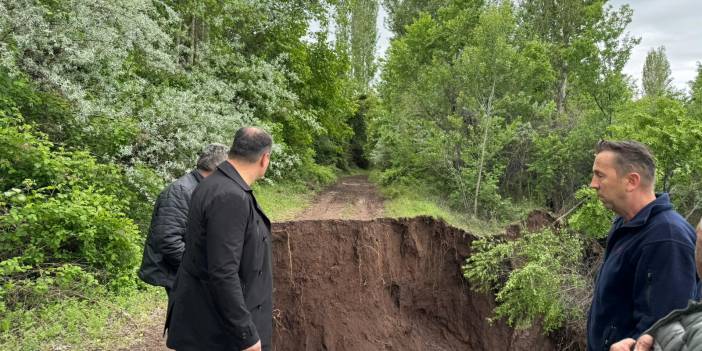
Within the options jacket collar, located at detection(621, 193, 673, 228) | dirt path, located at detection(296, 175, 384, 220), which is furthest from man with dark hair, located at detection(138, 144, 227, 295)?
dirt path, located at detection(296, 175, 384, 220)

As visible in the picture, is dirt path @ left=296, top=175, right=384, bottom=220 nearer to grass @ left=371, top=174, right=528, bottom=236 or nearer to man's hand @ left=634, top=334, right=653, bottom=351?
grass @ left=371, top=174, right=528, bottom=236

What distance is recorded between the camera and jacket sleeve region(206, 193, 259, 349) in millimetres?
2408

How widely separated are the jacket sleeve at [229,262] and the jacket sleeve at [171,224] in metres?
1.32

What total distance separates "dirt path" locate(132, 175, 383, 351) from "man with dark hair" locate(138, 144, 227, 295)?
5.52 feet

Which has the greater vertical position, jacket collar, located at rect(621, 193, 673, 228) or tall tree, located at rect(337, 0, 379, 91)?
tall tree, located at rect(337, 0, 379, 91)

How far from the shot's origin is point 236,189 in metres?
2.50

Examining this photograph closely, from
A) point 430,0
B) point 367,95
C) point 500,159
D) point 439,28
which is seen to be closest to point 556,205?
point 500,159

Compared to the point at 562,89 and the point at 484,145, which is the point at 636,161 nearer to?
the point at 484,145

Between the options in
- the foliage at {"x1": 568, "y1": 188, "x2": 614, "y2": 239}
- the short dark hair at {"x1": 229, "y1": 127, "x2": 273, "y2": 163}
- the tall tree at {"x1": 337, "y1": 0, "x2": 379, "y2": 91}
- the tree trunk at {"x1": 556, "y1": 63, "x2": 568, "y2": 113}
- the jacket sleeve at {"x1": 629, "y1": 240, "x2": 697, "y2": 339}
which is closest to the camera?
the jacket sleeve at {"x1": 629, "y1": 240, "x2": 697, "y2": 339}

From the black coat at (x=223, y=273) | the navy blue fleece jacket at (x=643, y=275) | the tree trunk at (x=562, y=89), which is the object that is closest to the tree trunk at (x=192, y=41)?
the black coat at (x=223, y=273)

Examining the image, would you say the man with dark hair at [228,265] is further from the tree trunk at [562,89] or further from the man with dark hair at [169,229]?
the tree trunk at [562,89]

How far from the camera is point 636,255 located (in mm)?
2396

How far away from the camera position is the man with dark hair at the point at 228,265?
2430 millimetres

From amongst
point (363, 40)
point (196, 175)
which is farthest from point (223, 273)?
point (363, 40)
